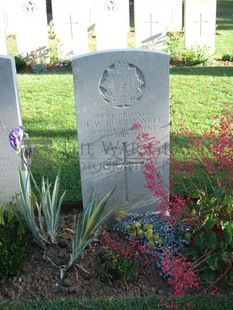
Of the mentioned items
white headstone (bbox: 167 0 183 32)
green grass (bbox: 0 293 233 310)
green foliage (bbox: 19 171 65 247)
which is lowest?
green grass (bbox: 0 293 233 310)

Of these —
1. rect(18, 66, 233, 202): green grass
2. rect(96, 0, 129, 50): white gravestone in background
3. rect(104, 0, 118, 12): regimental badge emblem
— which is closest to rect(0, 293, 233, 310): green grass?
rect(18, 66, 233, 202): green grass

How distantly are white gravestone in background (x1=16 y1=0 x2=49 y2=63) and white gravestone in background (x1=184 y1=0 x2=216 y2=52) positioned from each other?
113 inches

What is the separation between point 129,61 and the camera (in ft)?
12.3

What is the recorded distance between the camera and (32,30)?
9391mm

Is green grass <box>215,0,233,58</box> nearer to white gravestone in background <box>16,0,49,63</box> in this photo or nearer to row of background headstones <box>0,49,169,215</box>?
white gravestone in background <box>16,0,49,63</box>

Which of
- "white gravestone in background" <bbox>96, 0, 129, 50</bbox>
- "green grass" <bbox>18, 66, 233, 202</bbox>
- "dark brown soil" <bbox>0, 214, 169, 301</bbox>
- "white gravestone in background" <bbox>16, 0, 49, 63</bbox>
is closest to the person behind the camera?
"dark brown soil" <bbox>0, 214, 169, 301</bbox>

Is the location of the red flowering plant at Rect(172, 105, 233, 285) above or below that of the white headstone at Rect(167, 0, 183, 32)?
below

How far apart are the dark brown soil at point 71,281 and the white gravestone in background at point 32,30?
21.4ft

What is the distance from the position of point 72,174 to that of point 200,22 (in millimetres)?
5764

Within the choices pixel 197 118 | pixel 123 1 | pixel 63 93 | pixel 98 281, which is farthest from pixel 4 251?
pixel 123 1

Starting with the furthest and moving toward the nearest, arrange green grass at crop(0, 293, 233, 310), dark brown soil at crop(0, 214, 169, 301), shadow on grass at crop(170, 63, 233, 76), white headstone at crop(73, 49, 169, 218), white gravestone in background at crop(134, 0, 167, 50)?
1. white gravestone in background at crop(134, 0, 167, 50)
2. shadow on grass at crop(170, 63, 233, 76)
3. white headstone at crop(73, 49, 169, 218)
4. dark brown soil at crop(0, 214, 169, 301)
5. green grass at crop(0, 293, 233, 310)

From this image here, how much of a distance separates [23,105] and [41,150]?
1848mm

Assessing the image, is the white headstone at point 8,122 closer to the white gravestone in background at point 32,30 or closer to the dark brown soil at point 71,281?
the dark brown soil at point 71,281

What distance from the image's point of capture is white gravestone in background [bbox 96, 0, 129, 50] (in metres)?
9.73
